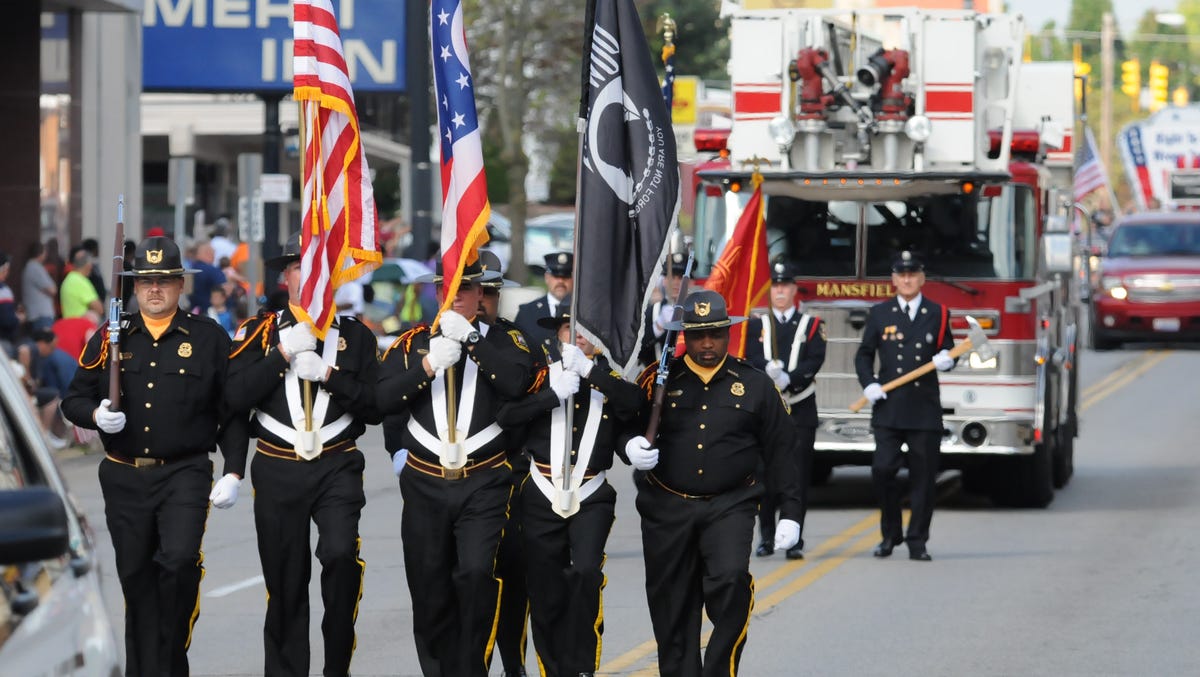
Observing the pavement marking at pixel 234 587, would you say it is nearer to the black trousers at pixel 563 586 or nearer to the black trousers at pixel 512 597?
the black trousers at pixel 512 597

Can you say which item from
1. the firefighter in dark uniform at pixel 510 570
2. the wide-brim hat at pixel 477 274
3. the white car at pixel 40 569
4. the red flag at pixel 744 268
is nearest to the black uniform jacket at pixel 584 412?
the firefighter in dark uniform at pixel 510 570

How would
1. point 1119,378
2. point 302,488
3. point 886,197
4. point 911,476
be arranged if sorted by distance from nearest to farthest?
point 302,488, point 911,476, point 886,197, point 1119,378

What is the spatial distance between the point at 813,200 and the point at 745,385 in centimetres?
754

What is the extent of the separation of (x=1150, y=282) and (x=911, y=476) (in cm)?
2130

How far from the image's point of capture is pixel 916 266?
48.0 ft

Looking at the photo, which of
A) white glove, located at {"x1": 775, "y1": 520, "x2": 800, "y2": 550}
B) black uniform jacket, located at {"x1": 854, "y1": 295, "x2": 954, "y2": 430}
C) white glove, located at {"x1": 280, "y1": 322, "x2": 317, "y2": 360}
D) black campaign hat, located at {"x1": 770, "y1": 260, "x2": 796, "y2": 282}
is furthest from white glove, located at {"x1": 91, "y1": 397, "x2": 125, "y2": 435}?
black uniform jacket, located at {"x1": 854, "y1": 295, "x2": 954, "y2": 430}

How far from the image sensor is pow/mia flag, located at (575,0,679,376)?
9.20 m

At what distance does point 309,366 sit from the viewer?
29.2 ft

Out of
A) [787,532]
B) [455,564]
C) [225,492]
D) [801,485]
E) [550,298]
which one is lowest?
[801,485]

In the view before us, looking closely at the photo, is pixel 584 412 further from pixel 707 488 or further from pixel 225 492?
pixel 225 492

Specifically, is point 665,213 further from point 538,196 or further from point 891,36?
point 538,196

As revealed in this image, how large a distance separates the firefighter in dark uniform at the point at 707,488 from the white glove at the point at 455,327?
2.52 ft

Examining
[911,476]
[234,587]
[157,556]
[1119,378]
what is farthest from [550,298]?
Answer: [1119,378]

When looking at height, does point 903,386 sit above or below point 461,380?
below
